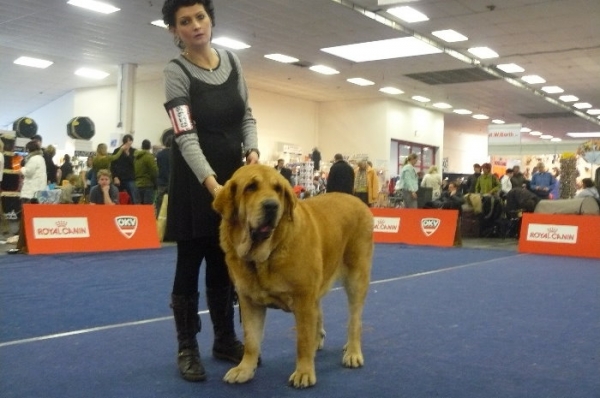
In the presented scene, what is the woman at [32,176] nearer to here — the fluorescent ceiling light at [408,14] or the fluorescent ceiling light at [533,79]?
the fluorescent ceiling light at [408,14]

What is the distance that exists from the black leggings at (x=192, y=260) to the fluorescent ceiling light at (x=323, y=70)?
16.9 meters

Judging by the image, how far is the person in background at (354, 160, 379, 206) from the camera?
16.0 metres

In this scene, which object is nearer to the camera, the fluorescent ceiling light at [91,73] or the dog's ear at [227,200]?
the dog's ear at [227,200]

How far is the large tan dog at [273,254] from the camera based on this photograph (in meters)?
2.48

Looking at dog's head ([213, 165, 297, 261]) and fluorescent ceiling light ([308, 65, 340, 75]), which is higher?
fluorescent ceiling light ([308, 65, 340, 75])

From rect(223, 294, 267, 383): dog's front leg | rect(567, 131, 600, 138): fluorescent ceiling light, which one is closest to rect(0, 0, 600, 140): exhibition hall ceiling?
rect(223, 294, 267, 383): dog's front leg

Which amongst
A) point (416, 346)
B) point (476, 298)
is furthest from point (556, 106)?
point (416, 346)

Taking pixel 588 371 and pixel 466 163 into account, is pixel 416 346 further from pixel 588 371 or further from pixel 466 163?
pixel 466 163

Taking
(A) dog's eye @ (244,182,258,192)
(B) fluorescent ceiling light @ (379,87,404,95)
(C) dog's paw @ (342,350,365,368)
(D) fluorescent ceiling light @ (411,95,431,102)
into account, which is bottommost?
(C) dog's paw @ (342,350,365,368)

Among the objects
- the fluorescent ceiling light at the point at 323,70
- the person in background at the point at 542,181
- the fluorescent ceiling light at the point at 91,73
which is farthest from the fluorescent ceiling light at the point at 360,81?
the fluorescent ceiling light at the point at 91,73

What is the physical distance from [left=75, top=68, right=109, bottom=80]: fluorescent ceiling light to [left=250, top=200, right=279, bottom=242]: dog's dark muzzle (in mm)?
20055

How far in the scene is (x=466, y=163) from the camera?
36.7 metres

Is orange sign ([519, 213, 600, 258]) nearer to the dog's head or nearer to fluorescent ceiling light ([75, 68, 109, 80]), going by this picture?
the dog's head

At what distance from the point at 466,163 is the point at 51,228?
3154 cm
